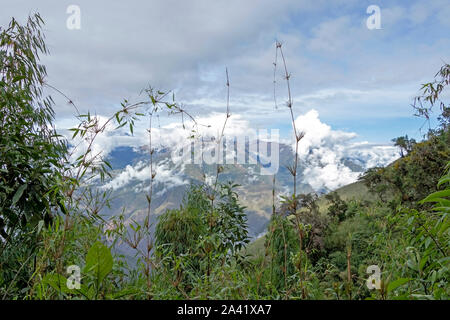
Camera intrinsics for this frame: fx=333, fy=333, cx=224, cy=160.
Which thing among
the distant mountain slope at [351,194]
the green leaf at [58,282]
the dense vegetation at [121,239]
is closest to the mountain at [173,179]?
the dense vegetation at [121,239]

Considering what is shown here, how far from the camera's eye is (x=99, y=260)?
0.89 m

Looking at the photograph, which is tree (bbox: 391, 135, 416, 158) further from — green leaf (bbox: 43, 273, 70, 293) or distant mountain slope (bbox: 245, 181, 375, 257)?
green leaf (bbox: 43, 273, 70, 293)

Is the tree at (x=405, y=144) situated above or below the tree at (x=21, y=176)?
above

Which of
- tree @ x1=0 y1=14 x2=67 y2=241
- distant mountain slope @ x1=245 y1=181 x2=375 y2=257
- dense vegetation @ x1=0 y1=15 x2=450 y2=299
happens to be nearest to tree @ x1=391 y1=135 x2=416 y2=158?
distant mountain slope @ x1=245 y1=181 x2=375 y2=257

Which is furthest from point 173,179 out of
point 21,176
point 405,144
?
point 405,144

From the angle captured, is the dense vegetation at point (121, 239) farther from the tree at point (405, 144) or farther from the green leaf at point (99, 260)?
the tree at point (405, 144)

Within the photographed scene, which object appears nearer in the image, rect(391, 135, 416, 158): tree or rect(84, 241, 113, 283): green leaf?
rect(84, 241, 113, 283): green leaf

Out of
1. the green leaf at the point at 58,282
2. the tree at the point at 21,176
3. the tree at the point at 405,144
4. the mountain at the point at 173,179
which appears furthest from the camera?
the tree at the point at 405,144

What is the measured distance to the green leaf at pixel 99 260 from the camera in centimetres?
88

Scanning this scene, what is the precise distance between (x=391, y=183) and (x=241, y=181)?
19.0ft

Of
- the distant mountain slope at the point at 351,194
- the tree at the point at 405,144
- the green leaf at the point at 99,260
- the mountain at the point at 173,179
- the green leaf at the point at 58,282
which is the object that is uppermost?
the tree at the point at 405,144

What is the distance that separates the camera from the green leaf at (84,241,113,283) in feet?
2.90
